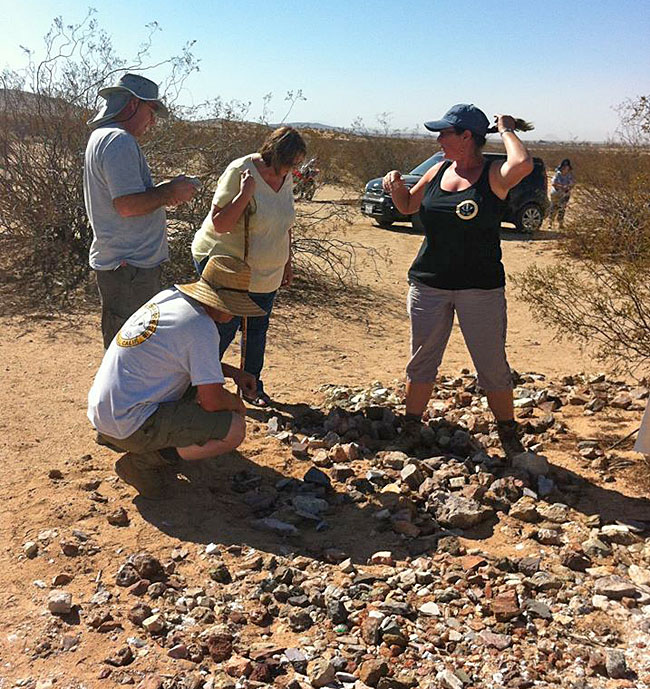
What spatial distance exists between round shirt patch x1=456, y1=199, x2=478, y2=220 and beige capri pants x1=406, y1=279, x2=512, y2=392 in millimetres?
389

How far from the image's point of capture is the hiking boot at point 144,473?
3.68 meters

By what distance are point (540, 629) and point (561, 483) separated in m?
1.31

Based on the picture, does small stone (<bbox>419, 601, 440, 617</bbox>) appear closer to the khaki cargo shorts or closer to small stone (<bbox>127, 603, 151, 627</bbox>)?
small stone (<bbox>127, 603, 151, 627</bbox>)

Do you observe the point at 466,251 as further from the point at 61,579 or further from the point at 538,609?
the point at 61,579

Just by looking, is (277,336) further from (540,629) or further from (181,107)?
(540,629)

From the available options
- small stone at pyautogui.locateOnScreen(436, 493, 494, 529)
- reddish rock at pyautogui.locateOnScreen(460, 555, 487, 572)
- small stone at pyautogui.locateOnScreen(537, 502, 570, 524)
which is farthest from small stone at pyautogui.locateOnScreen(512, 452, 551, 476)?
reddish rock at pyautogui.locateOnScreen(460, 555, 487, 572)

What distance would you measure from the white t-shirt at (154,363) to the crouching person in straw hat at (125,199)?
2.38 ft

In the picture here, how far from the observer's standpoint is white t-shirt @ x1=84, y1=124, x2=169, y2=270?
3861 millimetres

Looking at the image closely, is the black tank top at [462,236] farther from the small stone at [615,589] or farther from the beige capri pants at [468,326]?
the small stone at [615,589]

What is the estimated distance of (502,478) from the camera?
4.00m

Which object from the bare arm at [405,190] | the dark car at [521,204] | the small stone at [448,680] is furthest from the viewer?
the dark car at [521,204]

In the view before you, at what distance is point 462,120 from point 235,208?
4.13 ft

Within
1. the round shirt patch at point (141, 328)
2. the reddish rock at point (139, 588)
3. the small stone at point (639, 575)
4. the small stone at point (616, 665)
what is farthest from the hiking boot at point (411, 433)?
the small stone at point (616, 665)

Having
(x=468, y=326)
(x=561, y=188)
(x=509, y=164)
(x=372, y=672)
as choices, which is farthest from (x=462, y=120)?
(x=561, y=188)
